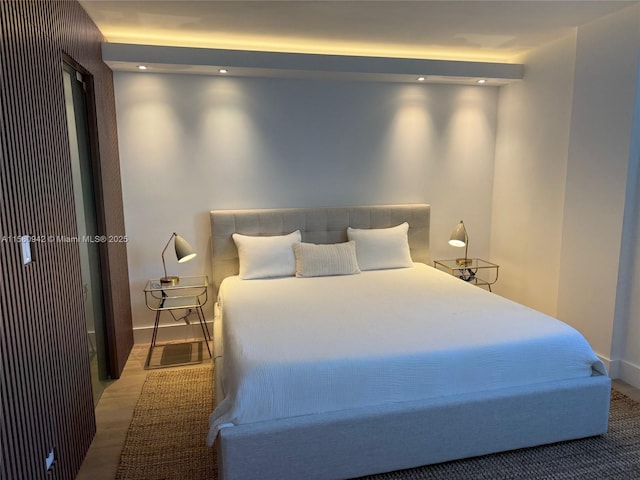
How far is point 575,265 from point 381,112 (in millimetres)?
2086

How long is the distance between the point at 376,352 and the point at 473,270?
247cm

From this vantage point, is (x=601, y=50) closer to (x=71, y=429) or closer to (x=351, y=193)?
(x=351, y=193)

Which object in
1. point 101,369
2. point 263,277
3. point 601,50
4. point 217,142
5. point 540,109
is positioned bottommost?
point 101,369

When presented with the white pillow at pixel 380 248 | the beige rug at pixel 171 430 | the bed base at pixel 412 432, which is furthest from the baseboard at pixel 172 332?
the bed base at pixel 412 432

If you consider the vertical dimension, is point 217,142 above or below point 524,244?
above

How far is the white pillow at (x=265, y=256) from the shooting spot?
3.56 m

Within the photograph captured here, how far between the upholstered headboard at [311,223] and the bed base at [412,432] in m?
1.97

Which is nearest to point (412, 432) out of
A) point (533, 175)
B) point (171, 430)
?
point (171, 430)

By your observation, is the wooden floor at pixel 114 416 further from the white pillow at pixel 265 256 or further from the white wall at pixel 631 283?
the white pillow at pixel 265 256

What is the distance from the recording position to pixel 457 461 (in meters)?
2.20

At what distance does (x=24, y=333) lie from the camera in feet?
5.38

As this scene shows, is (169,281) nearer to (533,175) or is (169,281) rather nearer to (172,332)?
(172,332)

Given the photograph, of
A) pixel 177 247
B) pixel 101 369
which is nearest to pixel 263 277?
pixel 177 247

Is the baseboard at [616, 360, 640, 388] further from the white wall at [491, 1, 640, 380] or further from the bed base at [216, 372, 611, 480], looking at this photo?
the bed base at [216, 372, 611, 480]
